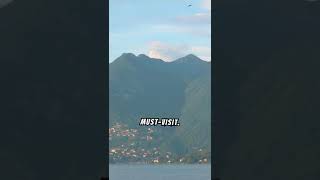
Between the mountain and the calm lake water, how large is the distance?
4506mm

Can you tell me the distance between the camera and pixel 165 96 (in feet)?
396

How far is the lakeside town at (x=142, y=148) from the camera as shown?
116 metres
